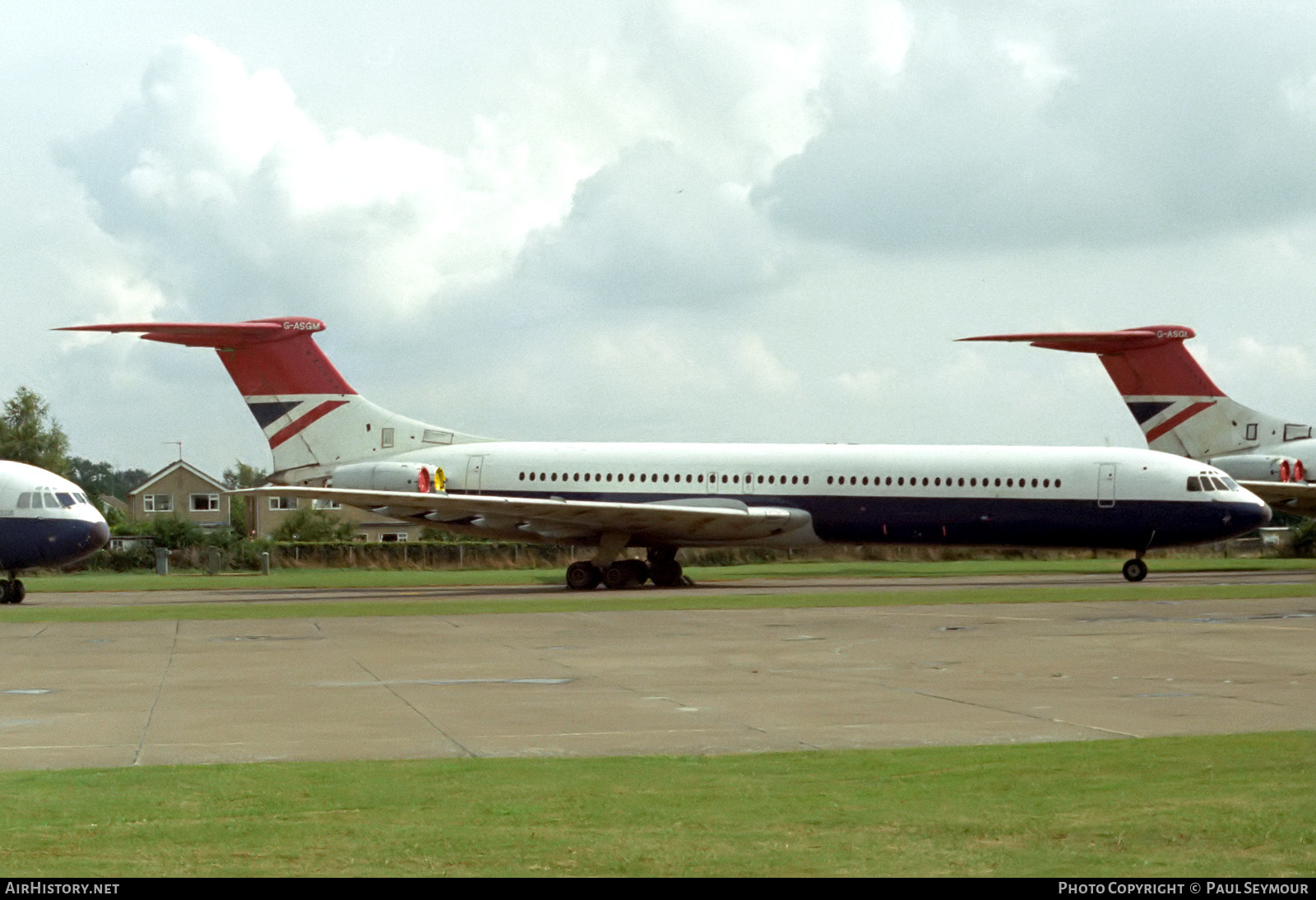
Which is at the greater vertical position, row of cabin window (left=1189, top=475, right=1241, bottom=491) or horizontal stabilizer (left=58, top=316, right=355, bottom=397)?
horizontal stabilizer (left=58, top=316, right=355, bottom=397)

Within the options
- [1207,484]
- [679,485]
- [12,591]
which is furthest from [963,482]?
[12,591]

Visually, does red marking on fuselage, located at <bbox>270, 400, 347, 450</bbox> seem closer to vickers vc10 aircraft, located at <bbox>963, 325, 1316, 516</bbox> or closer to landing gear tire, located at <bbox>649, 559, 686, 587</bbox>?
landing gear tire, located at <bbox>649, 559, 686, 587</bbox>

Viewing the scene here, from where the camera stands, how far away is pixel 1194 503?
37.8m

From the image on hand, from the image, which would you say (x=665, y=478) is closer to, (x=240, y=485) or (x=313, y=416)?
(x=313, y=416)

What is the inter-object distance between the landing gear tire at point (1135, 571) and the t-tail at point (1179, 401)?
11.0 m

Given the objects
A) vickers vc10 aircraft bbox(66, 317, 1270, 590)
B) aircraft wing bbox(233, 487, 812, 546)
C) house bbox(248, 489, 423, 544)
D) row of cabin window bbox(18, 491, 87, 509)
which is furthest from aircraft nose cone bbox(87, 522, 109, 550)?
house bbox(248, 489, 423, 544)

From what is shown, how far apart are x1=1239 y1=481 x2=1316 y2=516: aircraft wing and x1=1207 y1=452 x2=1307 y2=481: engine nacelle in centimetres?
23

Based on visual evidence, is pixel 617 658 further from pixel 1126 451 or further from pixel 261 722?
pixel 1126 451

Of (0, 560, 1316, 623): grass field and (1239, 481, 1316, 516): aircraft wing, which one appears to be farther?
(1239, 481, 1316, 516): aircraft wing

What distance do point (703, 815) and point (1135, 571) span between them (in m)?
31.6

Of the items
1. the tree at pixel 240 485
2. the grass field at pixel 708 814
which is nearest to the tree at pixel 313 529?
the tree at pixel 240 485

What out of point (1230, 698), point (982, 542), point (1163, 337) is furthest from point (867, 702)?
point (1163, 337)

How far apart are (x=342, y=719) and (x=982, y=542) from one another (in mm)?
27278

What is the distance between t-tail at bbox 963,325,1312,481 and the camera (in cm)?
4791
